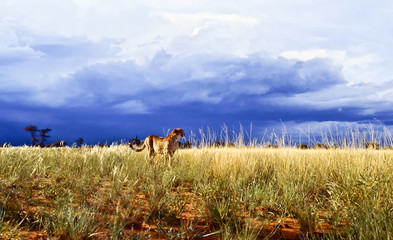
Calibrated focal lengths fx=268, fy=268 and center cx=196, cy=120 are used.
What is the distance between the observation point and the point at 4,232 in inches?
114

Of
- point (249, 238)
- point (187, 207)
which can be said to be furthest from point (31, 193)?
point (249, 238)

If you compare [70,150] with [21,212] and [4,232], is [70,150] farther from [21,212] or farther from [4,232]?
[4,232]

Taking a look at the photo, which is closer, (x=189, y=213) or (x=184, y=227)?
Result: (x=184, y=227)

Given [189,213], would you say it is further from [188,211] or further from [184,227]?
[184,227]

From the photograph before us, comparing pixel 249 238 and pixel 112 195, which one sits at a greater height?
pixel 112 195

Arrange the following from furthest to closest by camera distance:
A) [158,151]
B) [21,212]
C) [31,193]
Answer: [158,151]
[31,193]
[21,212]

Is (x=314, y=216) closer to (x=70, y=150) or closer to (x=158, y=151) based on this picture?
(x=158, y=151)

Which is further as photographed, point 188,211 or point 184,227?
point 188,211

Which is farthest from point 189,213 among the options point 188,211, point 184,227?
point 184,227

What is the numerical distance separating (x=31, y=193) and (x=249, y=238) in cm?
361

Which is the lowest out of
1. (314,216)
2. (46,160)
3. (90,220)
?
(314,216)

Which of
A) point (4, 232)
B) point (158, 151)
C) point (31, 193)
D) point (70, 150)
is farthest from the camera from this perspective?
point (70, 150)

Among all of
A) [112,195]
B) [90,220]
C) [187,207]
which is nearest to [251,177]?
[187,207]

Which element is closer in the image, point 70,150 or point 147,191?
point 147,191
